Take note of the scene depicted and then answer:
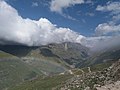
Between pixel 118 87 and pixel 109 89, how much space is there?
12.7 feet

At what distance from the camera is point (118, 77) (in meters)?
150

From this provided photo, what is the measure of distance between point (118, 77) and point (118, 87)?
27999mm

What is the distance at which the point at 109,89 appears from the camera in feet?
402

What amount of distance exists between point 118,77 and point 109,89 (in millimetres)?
29073

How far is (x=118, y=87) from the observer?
123 m

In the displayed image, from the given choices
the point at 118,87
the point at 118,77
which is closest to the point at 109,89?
the point at 118,87

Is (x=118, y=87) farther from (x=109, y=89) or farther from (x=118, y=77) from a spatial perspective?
(x=118, y=77)

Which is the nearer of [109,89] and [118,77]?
[109,89]

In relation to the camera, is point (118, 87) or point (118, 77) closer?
point (118, 87)
